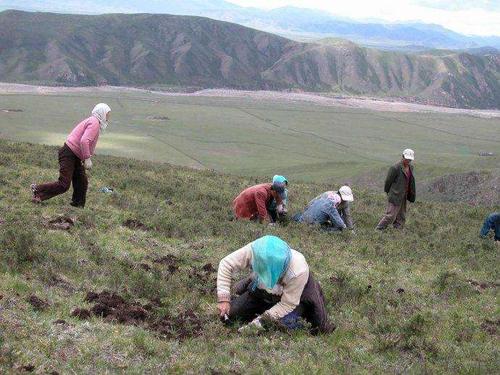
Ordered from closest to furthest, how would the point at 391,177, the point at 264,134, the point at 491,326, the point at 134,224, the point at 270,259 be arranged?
the point at 270,259 < the point at 491,326 < the point at 134,224 < the point at 391,177 < the point at 264,134

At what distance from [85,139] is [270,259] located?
22.7 ft

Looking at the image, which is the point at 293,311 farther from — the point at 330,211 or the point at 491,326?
the point at 330,211

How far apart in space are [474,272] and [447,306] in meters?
3.28

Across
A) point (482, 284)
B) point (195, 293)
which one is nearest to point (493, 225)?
point (482, 284)

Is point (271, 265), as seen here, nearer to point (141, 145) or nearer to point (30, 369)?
point (30, 369)

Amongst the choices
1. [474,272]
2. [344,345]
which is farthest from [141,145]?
[344,345]

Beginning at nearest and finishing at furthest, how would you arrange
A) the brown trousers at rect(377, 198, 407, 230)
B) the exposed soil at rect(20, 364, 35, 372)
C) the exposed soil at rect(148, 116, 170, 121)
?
the exposed soil at rect(20, 364, 35, 372)
the brown trousers at rect(377, 198, 407, 230)
the exposed soil at rect(148, 116, 170, 121)

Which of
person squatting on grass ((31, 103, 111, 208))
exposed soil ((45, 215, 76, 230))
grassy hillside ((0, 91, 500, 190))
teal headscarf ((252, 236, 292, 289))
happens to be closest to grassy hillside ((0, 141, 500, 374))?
exposed soil ((45, 215, 76, 230))

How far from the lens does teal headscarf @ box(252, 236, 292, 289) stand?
26.0ft

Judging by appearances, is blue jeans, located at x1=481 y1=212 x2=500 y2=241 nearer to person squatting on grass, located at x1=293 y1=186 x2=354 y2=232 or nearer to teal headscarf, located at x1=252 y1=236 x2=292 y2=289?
person squatting on grass, located at x1=293 y1=186 x2=354 y2=232

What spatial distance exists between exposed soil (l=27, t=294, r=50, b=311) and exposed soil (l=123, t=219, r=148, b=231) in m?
5.69

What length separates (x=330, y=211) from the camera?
16641 millimetres

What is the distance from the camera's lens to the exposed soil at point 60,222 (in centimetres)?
1213

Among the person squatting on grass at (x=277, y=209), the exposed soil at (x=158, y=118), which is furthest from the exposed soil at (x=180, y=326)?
the exposed soil at (x=158, y=118)
